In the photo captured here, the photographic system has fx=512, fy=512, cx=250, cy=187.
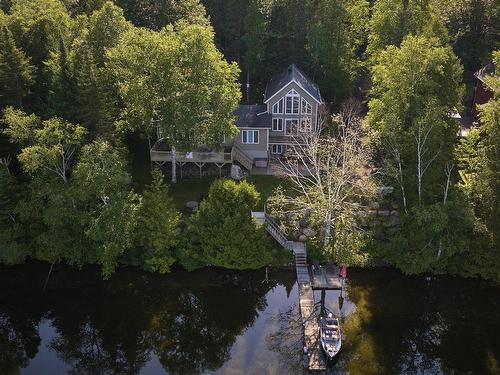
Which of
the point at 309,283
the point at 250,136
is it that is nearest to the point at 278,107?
the point at 250,136

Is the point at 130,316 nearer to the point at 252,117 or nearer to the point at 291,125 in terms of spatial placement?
the point at 252,117

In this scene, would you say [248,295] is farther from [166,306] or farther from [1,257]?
Result: [1,257]

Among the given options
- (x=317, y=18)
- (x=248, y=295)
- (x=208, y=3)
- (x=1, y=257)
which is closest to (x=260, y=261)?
(x=248, y=295)

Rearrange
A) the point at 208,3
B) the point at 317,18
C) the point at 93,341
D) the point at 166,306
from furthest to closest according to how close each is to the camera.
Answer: the point at 208,3 → the point at 317,18 → the point at 166,306 → the point at 93,341

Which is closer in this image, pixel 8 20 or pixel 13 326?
pixel 13 326

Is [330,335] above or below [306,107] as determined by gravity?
below

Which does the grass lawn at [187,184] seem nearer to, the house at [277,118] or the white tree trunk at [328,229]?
the house at [277,118]
